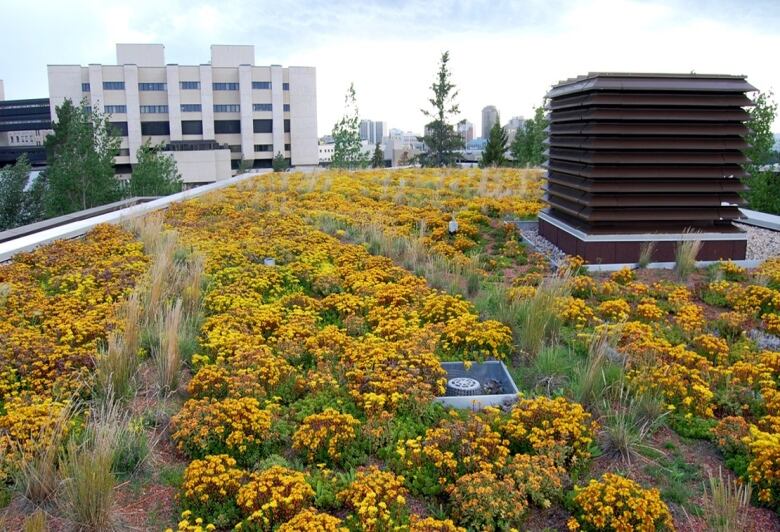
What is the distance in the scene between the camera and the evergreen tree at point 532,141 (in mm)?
30317

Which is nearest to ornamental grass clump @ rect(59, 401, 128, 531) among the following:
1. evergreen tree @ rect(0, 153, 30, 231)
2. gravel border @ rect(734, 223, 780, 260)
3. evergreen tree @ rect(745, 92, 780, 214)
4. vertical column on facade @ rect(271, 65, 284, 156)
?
gravel border @ rect(734, 223, 780, 260)

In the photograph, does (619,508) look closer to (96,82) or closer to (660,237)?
(660,237)

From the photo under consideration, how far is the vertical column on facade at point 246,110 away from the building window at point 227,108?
96 centimetres

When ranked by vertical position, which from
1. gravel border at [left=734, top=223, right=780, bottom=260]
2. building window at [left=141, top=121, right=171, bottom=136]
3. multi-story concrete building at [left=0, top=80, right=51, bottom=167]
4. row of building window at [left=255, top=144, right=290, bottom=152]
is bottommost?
gravel border at [left=734, top=223, right=780, bottom=260]

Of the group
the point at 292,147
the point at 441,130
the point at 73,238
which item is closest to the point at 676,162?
the point at 73,238

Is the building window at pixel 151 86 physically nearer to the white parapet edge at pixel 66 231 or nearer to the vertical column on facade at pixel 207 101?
the vertical column on facade at pixel 207 101

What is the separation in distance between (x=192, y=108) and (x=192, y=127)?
6.70 ft

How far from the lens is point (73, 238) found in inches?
394

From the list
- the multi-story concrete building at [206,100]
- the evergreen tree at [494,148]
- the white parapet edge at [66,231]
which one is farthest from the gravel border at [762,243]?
the multi-story concrete building at [206,100]

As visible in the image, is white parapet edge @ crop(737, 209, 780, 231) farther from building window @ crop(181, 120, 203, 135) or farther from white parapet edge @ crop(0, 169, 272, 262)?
building window @ crop(181, 120, 203, 135)

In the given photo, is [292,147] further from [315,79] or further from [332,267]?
[332,267]

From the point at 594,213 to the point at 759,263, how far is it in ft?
7.56

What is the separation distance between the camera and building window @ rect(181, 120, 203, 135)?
72.1m

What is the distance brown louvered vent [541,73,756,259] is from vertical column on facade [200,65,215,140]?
67895 mm
